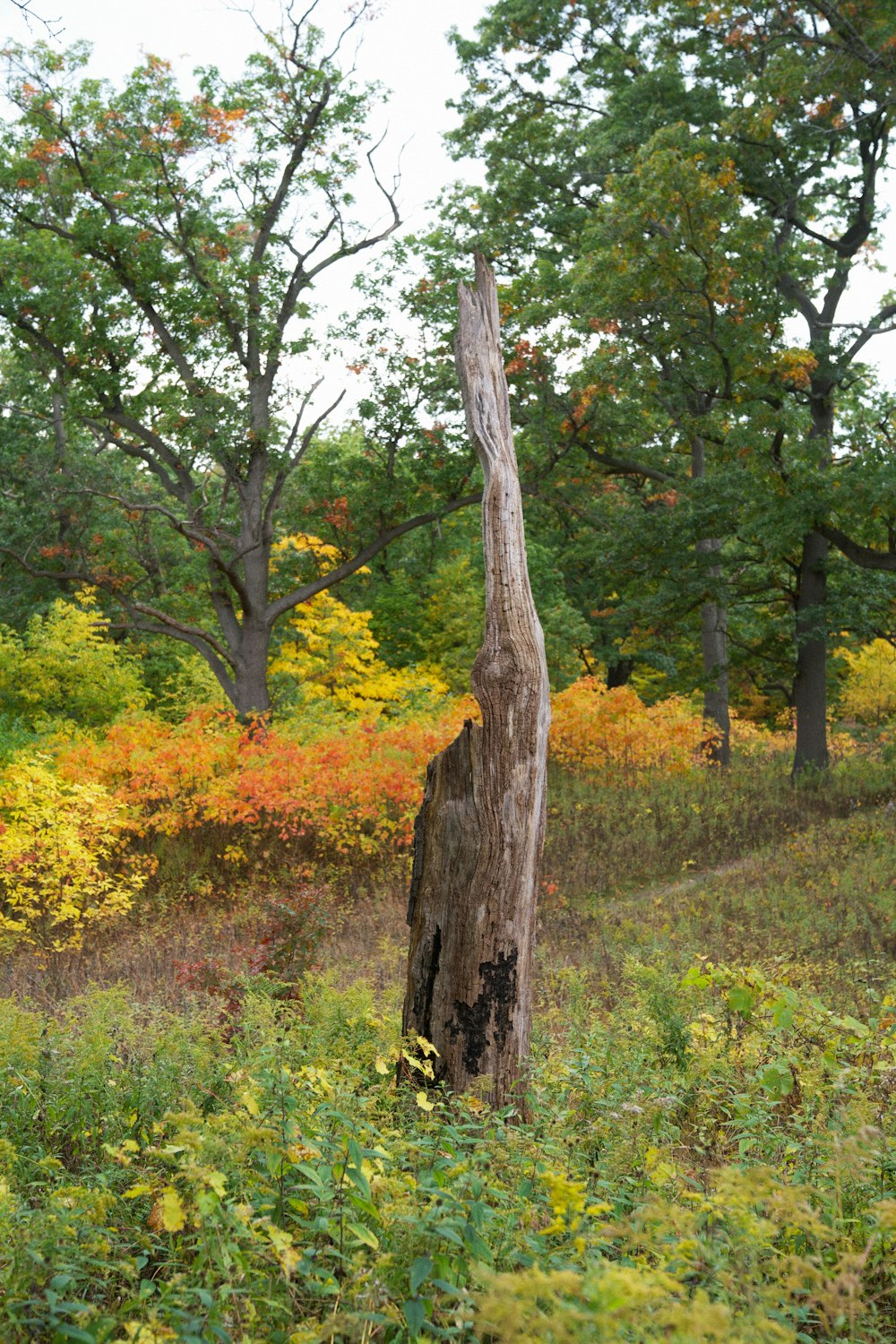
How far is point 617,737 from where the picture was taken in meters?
17.4

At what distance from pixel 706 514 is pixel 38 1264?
1454 centimetres

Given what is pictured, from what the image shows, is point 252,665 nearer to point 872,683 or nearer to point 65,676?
point 65,676

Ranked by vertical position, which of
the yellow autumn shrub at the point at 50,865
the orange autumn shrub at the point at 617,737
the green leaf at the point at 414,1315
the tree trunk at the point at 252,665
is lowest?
the yellow autumn shrub at the point at 50,865

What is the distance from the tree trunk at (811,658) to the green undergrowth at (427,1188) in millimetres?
11478

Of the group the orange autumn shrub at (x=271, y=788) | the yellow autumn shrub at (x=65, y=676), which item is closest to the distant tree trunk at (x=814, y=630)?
the orange autumn shrub at (x=271, y=788)

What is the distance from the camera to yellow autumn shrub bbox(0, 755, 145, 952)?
8750mm

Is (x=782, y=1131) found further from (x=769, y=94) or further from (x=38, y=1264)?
(x=769, y=94)

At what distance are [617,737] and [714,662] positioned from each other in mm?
2350

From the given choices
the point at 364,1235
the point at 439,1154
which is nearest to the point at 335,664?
the point at 439,1154

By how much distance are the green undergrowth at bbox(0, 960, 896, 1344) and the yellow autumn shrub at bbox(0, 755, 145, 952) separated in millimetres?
4184

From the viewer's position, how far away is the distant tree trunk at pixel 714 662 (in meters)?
17.9

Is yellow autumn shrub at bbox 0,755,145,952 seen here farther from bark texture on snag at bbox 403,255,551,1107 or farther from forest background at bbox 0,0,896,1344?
bark texture on snag at bbox 403,255,551,1107

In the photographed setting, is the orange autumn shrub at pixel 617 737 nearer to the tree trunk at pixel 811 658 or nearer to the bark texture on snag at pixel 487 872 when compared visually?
the tree trunk at pixel 811 658

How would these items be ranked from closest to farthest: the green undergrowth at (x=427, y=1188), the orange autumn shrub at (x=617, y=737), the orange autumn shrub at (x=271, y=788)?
the green undergrowth at (x=427, y=1188) < the orange autumn shrub at (x=271, y=788) < the orange autumn shrub at (x=617, y=737)
